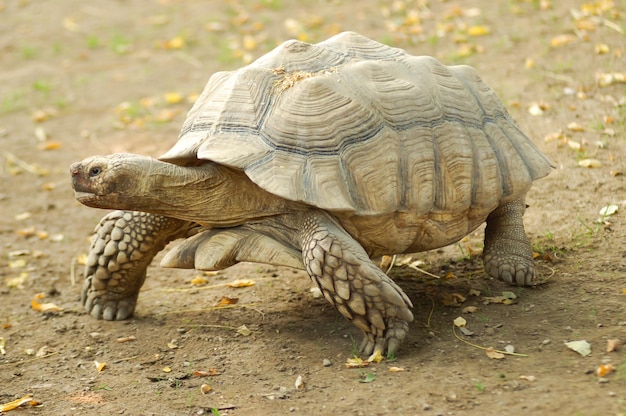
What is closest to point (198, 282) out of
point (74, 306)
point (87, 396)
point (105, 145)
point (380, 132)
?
point (74, 306)

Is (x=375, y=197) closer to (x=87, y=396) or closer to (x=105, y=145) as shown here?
(x=87, y=396)

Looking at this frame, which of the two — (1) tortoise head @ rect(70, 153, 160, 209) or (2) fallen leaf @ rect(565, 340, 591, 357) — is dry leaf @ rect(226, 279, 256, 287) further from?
(2) fallen leaf @ rect(565, 340, 591, 357)

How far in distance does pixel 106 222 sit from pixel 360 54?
1783mm

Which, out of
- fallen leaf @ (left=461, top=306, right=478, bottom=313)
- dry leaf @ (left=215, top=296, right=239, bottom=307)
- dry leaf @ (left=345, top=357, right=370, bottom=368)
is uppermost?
dry leaf @ (left=345, top=357, right=370, bottom=368)

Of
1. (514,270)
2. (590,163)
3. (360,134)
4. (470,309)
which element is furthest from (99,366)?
(590,163)

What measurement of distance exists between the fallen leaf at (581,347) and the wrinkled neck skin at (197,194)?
149 centimetres

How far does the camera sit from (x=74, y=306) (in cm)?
534

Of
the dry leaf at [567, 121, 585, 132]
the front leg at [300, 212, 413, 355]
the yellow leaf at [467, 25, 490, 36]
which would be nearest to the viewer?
the front leg at [300, 212, 413, 355]

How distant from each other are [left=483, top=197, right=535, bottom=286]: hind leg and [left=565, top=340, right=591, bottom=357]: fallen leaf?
867mm

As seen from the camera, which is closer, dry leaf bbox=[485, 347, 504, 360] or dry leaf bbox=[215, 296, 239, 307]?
dry leaf bbox=[485, 347, 504, 360]

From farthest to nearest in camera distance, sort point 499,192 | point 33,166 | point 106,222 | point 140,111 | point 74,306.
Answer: point 140,111 → point 33,166 → point 74,306 → point 106,222 → point 499,192

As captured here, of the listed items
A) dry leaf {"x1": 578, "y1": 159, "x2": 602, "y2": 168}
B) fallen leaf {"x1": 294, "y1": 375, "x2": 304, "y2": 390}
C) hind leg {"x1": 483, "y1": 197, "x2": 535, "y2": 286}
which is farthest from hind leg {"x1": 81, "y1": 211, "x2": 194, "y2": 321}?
dry leaf {"x1": 578, "y1": 159, "x2": 602, "y2": 168}

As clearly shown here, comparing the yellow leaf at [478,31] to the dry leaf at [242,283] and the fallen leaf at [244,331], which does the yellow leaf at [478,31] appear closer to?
the dry leaf at [242,283]

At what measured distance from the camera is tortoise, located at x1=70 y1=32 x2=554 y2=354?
399 centimetres
